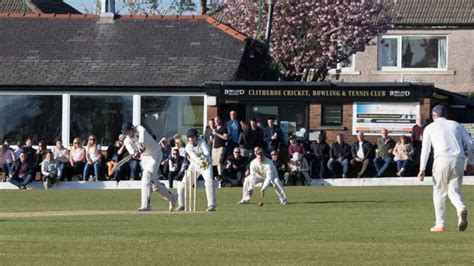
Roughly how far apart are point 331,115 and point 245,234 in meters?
20.0

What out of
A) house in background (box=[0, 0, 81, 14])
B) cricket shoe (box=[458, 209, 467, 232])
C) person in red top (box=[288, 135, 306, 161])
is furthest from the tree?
cricket shoe (box=[458, 209, 467, 232])

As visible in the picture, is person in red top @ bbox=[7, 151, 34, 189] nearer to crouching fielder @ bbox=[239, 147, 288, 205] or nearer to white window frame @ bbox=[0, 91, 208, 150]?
white window frame @ bbox=[0, 91, 208, 150]

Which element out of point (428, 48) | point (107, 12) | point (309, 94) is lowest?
point (309, 94)

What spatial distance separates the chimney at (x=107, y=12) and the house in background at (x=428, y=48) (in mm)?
16495

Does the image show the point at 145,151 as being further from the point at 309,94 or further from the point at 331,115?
the point at 331,115

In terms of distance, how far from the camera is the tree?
2219 inches

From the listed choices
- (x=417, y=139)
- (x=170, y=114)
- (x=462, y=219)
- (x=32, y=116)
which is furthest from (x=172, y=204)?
(x=32, y=116)

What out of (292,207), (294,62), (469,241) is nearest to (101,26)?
(294,62)

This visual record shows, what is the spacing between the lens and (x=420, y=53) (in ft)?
197

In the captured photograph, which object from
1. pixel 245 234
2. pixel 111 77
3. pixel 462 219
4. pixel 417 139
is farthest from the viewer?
pixel 111 77

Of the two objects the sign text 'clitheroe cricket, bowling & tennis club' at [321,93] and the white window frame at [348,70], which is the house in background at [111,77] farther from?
the white window frame at [348,70]

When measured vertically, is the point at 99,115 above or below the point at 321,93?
below

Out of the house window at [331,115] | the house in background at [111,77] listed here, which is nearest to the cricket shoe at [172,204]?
the house window at [331,115]

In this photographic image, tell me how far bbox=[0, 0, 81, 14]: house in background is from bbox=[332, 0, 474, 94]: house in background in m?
14.4
